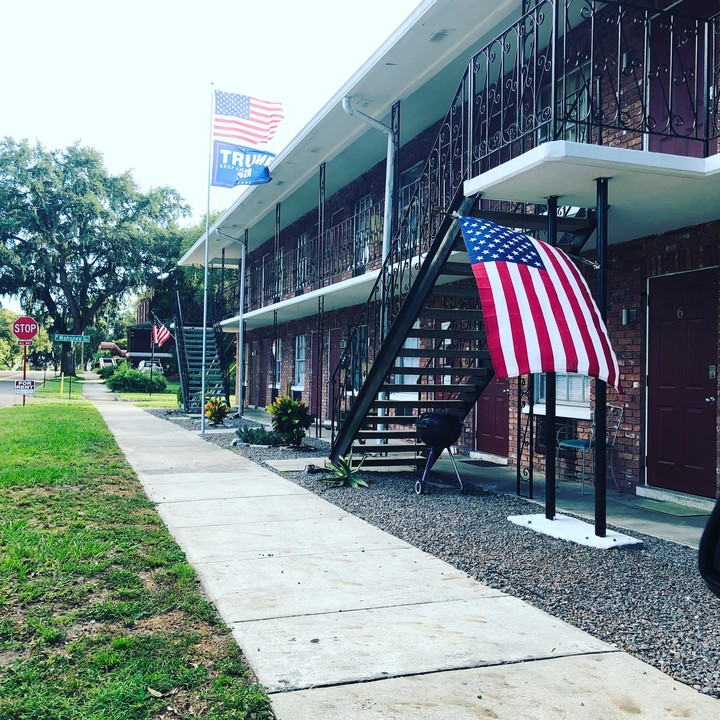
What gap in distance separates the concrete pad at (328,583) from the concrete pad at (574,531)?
50.1 inches

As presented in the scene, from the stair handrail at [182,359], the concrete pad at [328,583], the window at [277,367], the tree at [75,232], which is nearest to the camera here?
the concrete pad at [328,583]

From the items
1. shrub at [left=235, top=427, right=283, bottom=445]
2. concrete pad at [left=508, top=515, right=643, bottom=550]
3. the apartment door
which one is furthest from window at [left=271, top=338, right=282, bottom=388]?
concrete pad at [left=508, top=515, right=643, bottom=550]

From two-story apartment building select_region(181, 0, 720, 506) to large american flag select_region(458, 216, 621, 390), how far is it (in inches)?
21.0

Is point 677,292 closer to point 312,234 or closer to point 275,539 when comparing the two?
point 275,539

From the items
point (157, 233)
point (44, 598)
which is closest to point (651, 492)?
point (44, 598)

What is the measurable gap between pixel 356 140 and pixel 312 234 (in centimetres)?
559

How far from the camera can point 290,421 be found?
1164cm

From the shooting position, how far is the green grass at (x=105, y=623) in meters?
2.74

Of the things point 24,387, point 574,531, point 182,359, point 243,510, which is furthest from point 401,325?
point 182,359

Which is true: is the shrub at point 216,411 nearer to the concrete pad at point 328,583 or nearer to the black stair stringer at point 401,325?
the black stair stringer at point 401,325

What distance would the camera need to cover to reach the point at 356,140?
1264 centimetres

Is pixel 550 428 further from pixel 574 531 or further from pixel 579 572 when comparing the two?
pixel 579 572

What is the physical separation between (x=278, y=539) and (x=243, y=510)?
45.3 inches

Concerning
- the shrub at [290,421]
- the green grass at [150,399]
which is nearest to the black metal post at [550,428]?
the shrub at [290,421]
